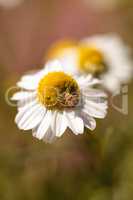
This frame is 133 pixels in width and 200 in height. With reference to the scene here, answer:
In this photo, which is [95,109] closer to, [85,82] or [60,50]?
[85,82]

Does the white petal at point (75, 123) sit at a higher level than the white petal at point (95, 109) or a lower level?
lower

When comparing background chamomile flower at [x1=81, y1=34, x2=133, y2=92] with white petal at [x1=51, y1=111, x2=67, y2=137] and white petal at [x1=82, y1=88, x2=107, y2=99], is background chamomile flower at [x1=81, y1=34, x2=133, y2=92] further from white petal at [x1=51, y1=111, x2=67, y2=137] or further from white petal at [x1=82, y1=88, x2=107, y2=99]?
white petal at [x1=51, y1=111, x2=67, y2=137]

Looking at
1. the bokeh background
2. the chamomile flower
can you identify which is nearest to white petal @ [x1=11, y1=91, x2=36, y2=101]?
the bokeh background

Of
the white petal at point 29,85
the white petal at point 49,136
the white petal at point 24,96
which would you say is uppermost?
the white petal at point 29,85

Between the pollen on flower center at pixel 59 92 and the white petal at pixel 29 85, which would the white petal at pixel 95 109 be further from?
the white petal at pixel 29 85

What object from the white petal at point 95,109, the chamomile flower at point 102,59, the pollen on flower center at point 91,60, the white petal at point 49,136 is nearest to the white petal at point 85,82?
the white petal at point 95,109

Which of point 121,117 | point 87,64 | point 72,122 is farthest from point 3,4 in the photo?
point 72,122

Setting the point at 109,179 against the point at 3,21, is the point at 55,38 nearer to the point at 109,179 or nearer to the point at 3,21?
the point at 3,21
